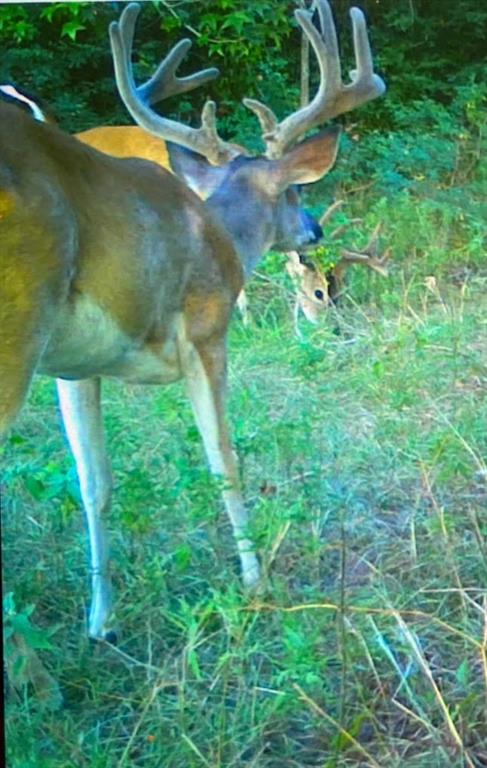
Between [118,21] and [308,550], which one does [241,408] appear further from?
[118,21]

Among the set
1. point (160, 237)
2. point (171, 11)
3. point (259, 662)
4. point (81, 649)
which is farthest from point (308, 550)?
point (171, 11)

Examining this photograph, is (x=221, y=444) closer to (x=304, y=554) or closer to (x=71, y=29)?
(x=304, y=554)

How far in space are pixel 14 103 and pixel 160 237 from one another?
12.0 inches

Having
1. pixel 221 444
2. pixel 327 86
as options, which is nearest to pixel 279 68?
pixel 327 86

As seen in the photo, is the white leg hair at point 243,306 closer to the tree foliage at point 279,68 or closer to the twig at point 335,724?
the tree foliage at point 279,68

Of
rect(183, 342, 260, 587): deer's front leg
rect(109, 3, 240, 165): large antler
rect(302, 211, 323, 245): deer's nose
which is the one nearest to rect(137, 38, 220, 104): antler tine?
rect(109, 3, 240, 165): large antler

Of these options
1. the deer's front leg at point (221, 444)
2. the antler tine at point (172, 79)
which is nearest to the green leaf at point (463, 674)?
the deer's front leg at point (221, 444)

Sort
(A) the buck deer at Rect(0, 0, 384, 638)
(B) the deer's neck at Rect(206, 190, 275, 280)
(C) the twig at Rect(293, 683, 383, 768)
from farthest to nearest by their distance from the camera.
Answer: (B) the deer's neck at Rect(206, 190, 275, 280)
(C) the twig at Rect(293, 683, 383, 768)
(A) the buck deer at Rect(0, 0, 384, 638)

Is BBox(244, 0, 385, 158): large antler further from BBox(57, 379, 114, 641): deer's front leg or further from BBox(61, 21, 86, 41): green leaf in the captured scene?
BBox(57, 379, 114, 641): deer's front leg

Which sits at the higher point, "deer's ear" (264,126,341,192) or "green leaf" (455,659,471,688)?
"deer's ear" (264,126,341,192)

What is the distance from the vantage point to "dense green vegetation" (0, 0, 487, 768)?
2.20m

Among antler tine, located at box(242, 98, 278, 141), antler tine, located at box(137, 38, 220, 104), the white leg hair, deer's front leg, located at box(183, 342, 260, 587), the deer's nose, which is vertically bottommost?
deer's front leg, located at box(183, 342, 260, 587)

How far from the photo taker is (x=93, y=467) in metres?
2.23

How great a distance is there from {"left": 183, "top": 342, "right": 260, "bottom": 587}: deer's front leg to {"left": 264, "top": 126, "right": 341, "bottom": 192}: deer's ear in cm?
29
